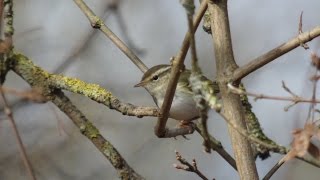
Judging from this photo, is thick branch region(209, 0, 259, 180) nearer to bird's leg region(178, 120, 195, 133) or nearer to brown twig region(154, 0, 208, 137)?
brown twig region(154, 0, 208, 137)

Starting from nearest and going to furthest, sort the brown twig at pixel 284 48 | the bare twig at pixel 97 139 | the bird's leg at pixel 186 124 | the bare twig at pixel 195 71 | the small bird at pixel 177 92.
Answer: the bare twig at pixel 195 71, the brown twig at pixel 284 48, the bare twig at pixel 97 139, the bird's leg at pixel 186 124, the small bird at pixel 177 92

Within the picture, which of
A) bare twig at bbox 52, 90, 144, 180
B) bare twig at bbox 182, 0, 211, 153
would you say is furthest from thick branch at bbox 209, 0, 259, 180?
bare twig at bbox 52, 90, 144, 180

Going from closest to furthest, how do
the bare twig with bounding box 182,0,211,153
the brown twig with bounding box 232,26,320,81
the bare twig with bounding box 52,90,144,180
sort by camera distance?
the bare twig with bounding box 182,0,211,153 → the brown twig with bounding box 232,26,320,81 → the bare twig with bounding box 52,90,144,180

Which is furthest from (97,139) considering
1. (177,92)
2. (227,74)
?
(177,92)

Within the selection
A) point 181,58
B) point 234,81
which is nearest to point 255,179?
point 234,81

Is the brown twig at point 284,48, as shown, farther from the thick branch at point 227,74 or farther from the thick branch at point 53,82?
the thick branch at point 53,82

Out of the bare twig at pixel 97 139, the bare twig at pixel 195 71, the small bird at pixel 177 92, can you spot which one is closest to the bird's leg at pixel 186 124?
the small bird at pixel 177 92

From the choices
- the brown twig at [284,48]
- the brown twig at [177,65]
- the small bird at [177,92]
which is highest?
the small bird at [177,92]
